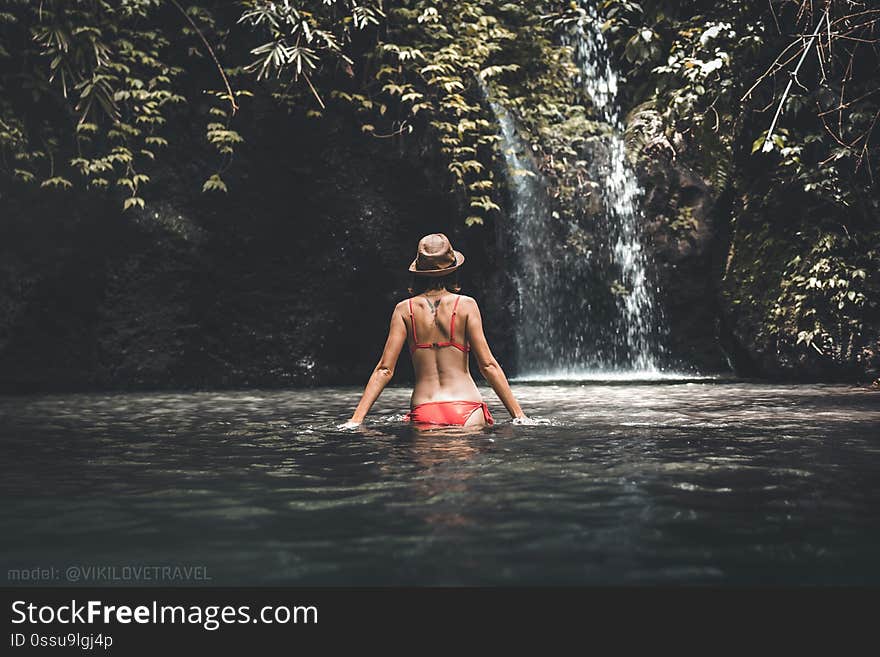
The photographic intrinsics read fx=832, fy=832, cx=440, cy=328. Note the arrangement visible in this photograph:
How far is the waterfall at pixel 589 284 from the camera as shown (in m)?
15.8

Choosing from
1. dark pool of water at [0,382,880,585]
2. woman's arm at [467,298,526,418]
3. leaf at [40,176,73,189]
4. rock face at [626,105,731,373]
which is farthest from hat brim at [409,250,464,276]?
rock face at [626,105,731,373]

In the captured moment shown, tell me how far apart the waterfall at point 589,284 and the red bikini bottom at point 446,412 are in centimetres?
933

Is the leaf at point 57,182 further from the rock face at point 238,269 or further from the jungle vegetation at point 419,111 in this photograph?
the rock face at point 238,269

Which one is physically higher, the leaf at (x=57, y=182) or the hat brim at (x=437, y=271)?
the leaf at (x=57, y=182)

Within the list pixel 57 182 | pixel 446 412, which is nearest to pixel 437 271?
pixel 446 412

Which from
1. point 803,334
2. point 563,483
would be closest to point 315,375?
point 803,334

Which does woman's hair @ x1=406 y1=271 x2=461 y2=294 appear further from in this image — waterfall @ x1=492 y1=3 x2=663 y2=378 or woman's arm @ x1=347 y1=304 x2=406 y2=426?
waterfall @ x1=492 y1=3 x2=663 y2=378

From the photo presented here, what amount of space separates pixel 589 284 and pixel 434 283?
10.1 m

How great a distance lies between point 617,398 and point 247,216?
7.64 meters

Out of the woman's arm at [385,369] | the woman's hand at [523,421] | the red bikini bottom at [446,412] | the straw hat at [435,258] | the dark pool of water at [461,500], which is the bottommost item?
the dark pool of water at [461,500]

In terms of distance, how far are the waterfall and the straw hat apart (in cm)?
932

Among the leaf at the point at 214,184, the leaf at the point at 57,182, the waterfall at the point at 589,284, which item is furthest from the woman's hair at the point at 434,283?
the waterfall at the point at 589,284

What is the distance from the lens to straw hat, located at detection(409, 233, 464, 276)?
6.42 meters

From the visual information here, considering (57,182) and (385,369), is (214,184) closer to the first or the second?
(57,182)
